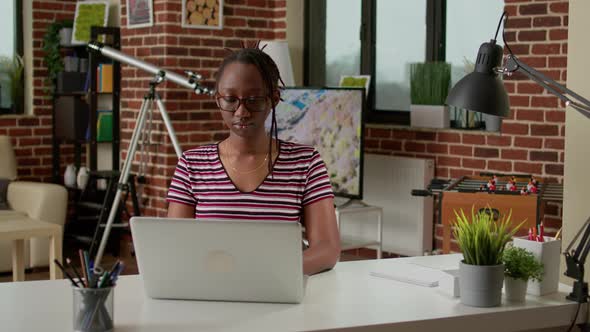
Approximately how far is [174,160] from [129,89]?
0.68 meters

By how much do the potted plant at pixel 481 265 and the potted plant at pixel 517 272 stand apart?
0.14ft

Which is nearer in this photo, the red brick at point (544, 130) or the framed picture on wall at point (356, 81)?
the red brick at point (544, 130)

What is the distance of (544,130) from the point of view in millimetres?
4871

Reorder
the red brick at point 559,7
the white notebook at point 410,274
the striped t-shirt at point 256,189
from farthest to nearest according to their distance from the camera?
the red brick at point 559,7 < the striped t-shirt at point 256,189 < the white notebook at point 410,274

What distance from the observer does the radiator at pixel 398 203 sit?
5.46 meters

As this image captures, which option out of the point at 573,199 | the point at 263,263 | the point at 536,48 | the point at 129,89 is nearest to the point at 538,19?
the point at 536,48

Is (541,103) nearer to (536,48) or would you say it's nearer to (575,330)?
(536,48)

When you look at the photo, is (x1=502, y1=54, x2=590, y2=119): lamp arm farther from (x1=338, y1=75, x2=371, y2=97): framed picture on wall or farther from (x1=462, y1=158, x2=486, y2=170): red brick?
(x1=338, y1=75, x2=371, y2=97): framed picture on wall

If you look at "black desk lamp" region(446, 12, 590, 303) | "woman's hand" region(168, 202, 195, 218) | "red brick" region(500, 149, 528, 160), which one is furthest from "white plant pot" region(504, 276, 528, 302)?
"red brick" region(500, 149, 528, 160)

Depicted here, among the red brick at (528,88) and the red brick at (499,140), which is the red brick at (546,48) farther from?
the red brick at (499,140)

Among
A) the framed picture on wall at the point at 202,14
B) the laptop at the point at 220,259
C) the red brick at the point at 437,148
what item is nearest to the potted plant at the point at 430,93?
the red brick at the point at 437,148

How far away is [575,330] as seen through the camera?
7.67 ft

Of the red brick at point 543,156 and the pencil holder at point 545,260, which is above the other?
the red brick at point 543,156

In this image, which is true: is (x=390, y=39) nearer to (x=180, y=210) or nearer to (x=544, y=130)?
(x=544, y=130)
